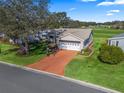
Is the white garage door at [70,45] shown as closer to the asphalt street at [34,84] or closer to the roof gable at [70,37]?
the roof gable at [70,37]

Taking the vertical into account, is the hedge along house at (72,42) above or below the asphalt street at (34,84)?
above

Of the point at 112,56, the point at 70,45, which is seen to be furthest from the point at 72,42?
the point at 112,56

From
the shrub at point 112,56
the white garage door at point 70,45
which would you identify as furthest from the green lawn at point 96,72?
the white garage door at point 70,45

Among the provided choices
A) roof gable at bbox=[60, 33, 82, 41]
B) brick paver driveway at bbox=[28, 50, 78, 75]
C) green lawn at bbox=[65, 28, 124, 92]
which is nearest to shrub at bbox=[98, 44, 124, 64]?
green lawn at bbox=[65, 28, 124, 92]

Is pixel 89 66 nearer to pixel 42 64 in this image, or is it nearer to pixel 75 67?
pixel 75 67

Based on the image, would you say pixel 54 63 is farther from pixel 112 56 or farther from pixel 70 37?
pixel 70 37

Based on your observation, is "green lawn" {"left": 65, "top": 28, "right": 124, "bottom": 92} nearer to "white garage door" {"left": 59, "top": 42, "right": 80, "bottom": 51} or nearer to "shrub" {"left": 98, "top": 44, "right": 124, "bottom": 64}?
"shrub" {"left": 98, "top": 44, "right": 124, "bottom": 64}

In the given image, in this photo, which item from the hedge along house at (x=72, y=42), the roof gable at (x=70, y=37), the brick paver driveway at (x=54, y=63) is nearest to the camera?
the brick paver driveway at (x=54, y=63)

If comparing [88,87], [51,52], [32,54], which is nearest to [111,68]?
[88,87]
